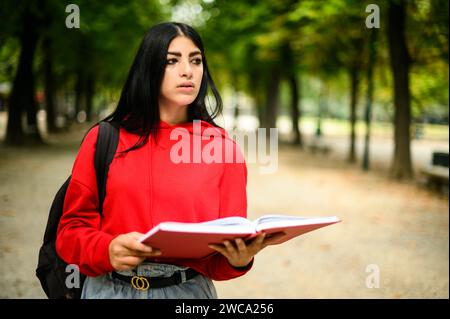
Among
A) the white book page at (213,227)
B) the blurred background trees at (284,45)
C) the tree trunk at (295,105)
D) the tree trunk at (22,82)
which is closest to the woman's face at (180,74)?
the white book page at (213,227)

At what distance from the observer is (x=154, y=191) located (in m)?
1.87

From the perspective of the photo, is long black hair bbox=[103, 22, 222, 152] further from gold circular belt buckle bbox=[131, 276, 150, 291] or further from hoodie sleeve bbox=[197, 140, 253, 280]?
gold circular belt buckle bbox=[131, 276, 150, 291]

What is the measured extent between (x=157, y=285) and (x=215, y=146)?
570 millimetres

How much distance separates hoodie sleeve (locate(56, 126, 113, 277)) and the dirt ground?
3.65 metres

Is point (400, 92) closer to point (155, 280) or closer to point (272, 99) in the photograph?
point (272, 99)

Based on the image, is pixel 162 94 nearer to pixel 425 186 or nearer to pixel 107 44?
pixel 425 186

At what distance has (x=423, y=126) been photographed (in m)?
16.0

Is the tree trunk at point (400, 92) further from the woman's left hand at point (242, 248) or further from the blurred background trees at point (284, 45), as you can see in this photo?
the woman's left hand at point (242, 248)

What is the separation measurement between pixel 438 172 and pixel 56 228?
457 inches

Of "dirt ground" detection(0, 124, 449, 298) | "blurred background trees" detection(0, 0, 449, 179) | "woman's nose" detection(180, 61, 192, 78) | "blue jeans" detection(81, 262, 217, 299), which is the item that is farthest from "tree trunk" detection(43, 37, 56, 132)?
"blue jeans" detection(81, 262, 217, 299)

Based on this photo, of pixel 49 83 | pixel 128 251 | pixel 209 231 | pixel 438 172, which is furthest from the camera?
pixel 49 83

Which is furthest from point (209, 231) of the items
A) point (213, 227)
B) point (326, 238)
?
point (326, 238)

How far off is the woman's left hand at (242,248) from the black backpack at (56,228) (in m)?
0.50

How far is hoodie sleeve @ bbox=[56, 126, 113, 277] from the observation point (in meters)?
1.80
